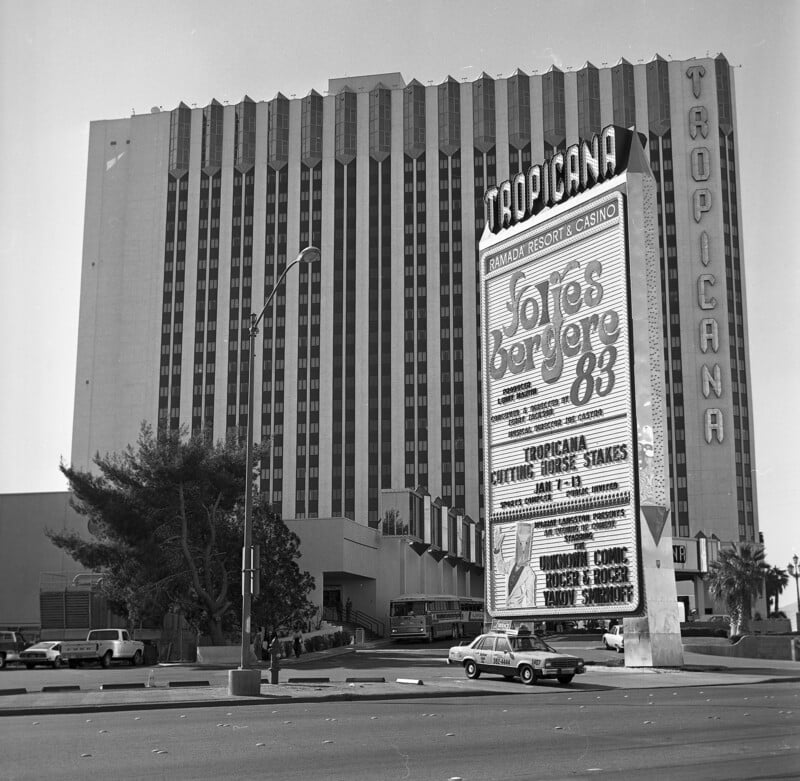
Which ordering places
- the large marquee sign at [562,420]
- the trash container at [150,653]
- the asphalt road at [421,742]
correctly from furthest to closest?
the trash container at [150,653], the large marquee sign at [562,420], the asphalt road at [421,742]

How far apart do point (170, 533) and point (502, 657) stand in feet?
68.9

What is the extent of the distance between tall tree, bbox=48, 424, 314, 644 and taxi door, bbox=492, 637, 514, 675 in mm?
19182

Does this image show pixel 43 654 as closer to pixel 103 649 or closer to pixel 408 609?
pixel 103 649

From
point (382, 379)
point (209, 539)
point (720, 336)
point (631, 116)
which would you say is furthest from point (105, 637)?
point (631, 116)

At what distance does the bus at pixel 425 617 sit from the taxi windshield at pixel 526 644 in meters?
31.1

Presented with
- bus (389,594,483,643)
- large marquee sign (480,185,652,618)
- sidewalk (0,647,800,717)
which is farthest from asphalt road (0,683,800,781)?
bus (389,594,483,643)

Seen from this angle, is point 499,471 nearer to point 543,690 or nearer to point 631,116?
point 543,690

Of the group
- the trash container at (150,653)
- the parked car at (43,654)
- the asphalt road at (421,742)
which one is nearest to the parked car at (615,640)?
the trash container at (150,653)

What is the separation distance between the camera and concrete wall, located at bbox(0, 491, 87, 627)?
60.6m

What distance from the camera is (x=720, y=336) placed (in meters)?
115

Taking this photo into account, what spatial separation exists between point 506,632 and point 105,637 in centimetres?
1981

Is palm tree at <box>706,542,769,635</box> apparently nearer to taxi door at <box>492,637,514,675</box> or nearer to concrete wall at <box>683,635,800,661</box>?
concrete wall at <box>683,635,800,661</box>

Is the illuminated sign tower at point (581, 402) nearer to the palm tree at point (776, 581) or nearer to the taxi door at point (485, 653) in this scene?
the taxi door at point (485, 653)

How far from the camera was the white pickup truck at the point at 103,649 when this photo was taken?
41.6m
